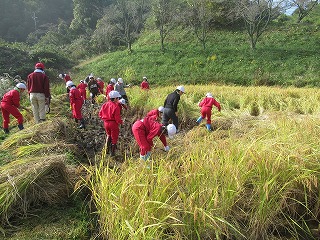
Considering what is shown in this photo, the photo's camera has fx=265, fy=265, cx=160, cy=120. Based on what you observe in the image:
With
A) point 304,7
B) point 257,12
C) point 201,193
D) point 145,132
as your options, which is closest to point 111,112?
point 145,132

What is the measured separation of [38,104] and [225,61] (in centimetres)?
1619

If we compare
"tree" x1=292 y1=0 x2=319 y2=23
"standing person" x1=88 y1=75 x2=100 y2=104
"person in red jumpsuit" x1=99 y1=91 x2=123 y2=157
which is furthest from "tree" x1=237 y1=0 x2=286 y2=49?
"person in red jumpsuit" x1=99 y1=91 x2=123 y2=157

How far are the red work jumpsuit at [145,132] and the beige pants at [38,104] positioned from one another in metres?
2.91

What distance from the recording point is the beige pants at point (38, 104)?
19.7 feet

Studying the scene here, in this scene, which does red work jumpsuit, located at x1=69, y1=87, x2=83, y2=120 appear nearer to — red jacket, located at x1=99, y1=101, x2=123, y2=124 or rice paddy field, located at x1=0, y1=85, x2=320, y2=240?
red jacket, located at x1=99, y1=101, x2=123, y2=124

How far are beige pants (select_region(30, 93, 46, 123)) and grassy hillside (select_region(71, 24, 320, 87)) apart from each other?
1246cm

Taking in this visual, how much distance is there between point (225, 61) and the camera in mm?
19797

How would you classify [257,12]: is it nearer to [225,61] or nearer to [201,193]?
[225,61]

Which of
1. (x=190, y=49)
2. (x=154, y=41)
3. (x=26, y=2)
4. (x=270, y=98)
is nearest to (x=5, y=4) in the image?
(x=26, y=2)

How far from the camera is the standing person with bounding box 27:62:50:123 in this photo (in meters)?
5.91

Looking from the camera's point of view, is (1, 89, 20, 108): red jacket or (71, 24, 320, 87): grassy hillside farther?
(71, 24, 320, 87): grassy hillside

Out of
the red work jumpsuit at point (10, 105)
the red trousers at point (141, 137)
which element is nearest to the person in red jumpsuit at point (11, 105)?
the red work jumpsuit at point (10, 105)

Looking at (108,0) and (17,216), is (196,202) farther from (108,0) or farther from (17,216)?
(108,0)

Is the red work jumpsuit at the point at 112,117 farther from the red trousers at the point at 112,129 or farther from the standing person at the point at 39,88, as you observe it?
the standing person at the point at 39,88
